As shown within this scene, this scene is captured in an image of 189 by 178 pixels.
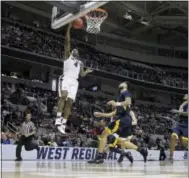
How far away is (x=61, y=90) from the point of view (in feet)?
28.6

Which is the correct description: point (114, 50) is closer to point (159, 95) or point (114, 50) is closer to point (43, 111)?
point (159, 95)

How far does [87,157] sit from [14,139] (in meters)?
3.25

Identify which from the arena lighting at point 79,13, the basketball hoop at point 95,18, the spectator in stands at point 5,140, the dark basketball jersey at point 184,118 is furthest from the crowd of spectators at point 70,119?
the dark basketball jersey at point 184,118

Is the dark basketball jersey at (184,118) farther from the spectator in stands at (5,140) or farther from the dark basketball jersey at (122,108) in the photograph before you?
the spectator in stands at (5,140)

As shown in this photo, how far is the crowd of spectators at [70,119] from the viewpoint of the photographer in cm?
1790

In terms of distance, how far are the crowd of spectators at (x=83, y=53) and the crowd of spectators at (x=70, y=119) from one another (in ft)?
8.30

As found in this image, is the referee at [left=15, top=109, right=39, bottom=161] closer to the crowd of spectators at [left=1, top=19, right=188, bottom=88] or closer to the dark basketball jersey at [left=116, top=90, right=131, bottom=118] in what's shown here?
the dark basketball jersey at [left=116, top=90, right=131, bottom=118]

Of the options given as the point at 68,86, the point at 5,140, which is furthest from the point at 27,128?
the point at 5,140

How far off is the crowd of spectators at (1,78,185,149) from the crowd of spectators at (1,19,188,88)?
8.30ft

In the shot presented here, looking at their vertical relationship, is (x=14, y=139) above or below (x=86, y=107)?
below

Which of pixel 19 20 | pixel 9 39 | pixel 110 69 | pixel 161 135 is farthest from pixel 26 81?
pixel 161 135

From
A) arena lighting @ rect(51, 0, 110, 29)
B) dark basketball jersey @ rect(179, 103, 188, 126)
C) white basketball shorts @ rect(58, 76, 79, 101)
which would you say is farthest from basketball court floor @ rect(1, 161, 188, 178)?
arena lighting @ rect(51, 0, 110, 29)

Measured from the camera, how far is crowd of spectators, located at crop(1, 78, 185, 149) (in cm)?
1790

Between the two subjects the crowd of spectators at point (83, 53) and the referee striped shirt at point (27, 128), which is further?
the crowd of spectators at point (83, 53)
